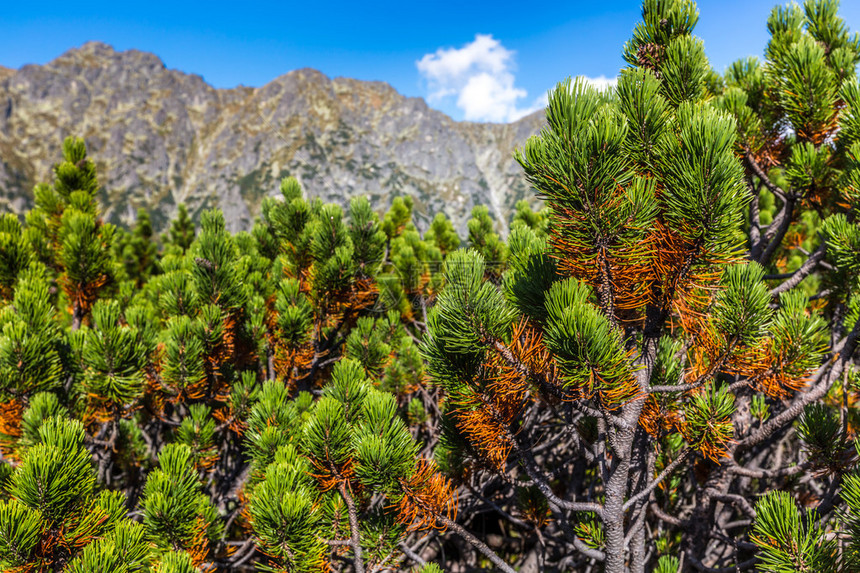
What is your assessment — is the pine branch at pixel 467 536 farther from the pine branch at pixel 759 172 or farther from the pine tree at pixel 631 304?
the pine branch at pixel 759 172

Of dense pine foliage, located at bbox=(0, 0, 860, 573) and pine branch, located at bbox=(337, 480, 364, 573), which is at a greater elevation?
dense pine foliage, located at bbox=(0, 0, 860, 573)

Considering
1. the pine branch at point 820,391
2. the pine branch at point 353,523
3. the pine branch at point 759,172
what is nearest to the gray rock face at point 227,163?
the pine branch at point 759,172

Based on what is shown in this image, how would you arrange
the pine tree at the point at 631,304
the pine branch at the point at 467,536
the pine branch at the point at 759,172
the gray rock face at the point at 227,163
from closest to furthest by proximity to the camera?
1. the pine tree at the point at 631,304
2. the pine branch at the point at 467,536
3. the pine branch at the point at 759,172
4. the gray rock face at the point at 227,163

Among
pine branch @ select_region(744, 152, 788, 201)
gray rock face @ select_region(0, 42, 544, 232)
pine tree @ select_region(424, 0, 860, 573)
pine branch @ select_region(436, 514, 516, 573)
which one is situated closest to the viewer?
pine tree @ select_region(424, 0, 860, 573)

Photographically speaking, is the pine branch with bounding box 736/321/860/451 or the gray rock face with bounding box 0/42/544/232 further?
the gray rock face with bounding box 0/42/544/232

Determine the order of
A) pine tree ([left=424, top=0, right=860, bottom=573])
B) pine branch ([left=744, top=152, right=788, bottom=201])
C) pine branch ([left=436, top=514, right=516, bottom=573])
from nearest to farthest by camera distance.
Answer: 1. pine tree ([left=424, top=0, right=860, bottom=573])
2. pine branch ([left=436, top=514, right=516, bottom=573])
3. pine branch ([left=744, top=152, right=788, bottom=201])

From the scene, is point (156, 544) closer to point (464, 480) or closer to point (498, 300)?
point (464, 480)

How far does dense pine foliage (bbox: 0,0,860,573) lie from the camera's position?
136 centimetres

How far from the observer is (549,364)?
64.6 inches

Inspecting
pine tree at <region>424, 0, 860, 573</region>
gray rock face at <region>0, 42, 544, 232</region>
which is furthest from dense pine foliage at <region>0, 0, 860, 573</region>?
gray rock face at <region>0, 42, 544, 232</region>

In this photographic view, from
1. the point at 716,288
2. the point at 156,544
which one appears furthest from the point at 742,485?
the point at 156,544

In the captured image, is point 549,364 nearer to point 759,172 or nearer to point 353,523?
point 353,523

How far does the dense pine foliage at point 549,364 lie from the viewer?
1364 millimetres

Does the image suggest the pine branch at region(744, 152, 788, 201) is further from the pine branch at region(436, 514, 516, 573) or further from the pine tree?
the pine branch at region(436, 514, 516, 573)
